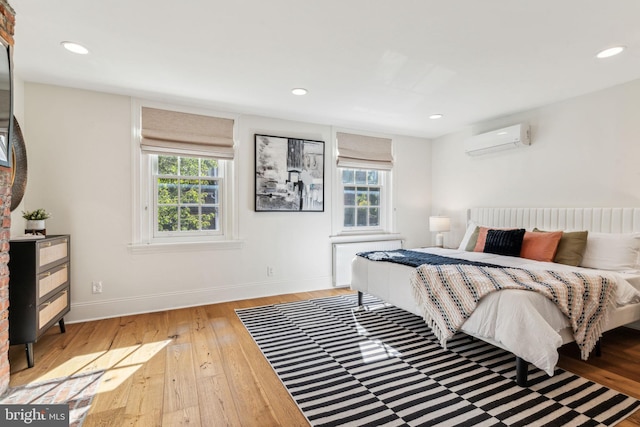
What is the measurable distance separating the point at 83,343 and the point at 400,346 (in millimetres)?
2734

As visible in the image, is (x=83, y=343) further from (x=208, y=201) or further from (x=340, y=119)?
(x=340, y=119)

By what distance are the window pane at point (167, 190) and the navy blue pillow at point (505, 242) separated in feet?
12.3

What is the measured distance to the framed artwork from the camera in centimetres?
413

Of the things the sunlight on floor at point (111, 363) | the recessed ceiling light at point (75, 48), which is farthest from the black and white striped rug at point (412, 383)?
the recessed ceiling light at point (75, 48)

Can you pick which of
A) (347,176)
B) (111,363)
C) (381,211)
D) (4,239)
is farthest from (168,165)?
(381,211)

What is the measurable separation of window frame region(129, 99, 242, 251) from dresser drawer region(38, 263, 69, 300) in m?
0.64

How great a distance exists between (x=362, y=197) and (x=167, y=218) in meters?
2.81

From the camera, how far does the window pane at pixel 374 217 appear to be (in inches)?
200

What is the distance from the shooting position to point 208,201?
13.0 feet

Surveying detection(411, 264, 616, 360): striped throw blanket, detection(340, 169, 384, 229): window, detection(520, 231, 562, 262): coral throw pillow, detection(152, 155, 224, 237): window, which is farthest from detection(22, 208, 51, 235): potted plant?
detection(520, 231, 562, 262): coral throw pillow

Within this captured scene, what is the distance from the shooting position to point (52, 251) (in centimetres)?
265

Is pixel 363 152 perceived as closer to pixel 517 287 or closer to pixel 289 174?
pixel 289 174

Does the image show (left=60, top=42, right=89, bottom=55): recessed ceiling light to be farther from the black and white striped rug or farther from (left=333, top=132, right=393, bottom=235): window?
(left=333, top=132, right=393, bottom=235): window

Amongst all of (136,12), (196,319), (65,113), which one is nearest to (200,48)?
(136,12)
